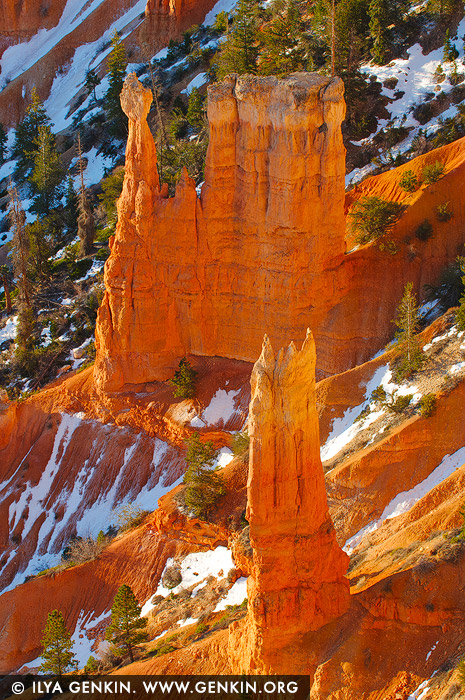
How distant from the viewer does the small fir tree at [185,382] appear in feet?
121

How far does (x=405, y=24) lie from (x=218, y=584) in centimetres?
3751

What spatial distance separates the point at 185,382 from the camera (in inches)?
1448

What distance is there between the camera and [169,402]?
3769cm

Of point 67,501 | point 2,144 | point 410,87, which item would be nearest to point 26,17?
point 2,144

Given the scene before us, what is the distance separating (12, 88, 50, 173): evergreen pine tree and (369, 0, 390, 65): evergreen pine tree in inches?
1202

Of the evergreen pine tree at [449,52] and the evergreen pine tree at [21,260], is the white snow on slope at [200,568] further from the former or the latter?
the evergreen pine tree at [449,52]

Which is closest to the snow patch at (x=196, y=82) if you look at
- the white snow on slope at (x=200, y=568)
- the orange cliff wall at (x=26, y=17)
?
the orange cliff wall at (x=26, y=17)

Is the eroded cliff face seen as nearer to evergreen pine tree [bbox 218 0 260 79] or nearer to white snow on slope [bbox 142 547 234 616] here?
white snow on slope [bbox 142 547 234 616]

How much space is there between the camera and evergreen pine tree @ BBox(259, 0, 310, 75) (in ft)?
158

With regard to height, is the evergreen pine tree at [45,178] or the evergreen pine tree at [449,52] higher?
the evergreen pine tree at [45,178]

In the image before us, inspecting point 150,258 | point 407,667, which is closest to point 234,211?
point 150,258

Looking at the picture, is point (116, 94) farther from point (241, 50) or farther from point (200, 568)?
point (200, 568)

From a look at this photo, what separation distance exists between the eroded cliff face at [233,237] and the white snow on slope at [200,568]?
949 cm

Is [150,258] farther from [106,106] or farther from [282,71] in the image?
[106,106]
